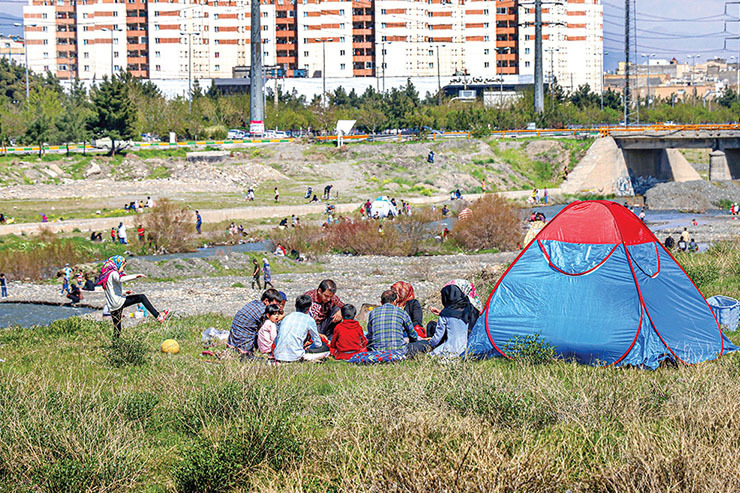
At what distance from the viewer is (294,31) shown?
105m

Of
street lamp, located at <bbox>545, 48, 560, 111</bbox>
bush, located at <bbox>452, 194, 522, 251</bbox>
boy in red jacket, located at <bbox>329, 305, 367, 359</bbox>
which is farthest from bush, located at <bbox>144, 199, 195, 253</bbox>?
street lamp, located at <bbox>545, 48, 560, 111</bbox>

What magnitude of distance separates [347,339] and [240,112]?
75320 millimetres

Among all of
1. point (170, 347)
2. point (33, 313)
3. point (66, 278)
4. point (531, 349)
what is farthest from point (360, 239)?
point (531, 349)

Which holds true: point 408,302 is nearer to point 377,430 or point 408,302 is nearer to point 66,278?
point 377,430

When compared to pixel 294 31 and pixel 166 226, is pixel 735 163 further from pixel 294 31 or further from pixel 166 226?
pixel 294 31

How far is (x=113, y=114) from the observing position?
5881 centimetres

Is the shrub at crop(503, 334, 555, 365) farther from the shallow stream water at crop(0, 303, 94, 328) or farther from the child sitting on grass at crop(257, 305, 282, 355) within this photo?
Result: the shallow stream water at crop(0, 303, 94, 328)

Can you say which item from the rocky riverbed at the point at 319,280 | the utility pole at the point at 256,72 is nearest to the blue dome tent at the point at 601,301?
the rocky riverbed at the point at 319,280

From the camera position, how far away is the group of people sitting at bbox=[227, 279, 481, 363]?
1039 centimetres

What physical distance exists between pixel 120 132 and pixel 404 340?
173 ft

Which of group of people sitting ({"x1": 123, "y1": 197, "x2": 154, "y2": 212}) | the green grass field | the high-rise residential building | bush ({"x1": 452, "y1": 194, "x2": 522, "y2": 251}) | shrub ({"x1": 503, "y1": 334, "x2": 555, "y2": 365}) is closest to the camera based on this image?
the green grass field

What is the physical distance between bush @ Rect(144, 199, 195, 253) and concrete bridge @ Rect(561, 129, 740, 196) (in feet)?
112

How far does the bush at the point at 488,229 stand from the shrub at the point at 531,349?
2811cm

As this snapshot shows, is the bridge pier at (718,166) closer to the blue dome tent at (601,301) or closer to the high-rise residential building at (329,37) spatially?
the high-rise residential building at (329,37)
